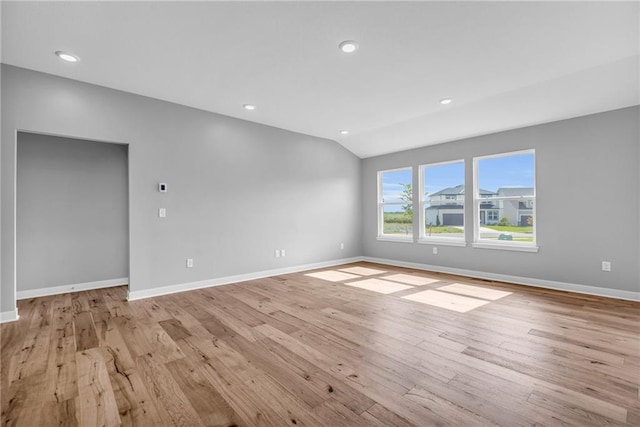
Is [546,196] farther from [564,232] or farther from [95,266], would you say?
[95,266]

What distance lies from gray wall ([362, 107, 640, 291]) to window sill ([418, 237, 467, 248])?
36 centimetres

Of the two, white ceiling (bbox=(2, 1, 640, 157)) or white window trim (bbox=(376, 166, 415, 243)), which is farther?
white window trim (bbox=(376, 166, 415, 243))

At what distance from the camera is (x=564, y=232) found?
4.06m

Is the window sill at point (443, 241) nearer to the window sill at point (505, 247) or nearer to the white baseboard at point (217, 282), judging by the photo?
the window sill at point (505, 247)

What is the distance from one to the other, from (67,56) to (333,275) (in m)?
4.47

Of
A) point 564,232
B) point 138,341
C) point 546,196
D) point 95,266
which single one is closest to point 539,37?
point 546,196

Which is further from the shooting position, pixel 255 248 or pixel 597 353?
pixel 255 248

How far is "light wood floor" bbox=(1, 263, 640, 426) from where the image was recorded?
159 cm

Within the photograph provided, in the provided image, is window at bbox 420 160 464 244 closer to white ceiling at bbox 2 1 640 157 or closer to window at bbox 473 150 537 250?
window at bbox 473 150 537 250

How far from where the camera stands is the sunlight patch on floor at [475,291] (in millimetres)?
3760

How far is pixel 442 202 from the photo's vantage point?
5492mm

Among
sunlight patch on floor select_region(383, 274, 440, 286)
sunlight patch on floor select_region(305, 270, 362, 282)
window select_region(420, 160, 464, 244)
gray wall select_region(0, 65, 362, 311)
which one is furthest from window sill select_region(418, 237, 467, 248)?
gray wall select_region(0, 65, 362, 311)

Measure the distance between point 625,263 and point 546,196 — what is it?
1.19 metres

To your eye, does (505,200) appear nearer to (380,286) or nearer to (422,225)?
(422,225)
